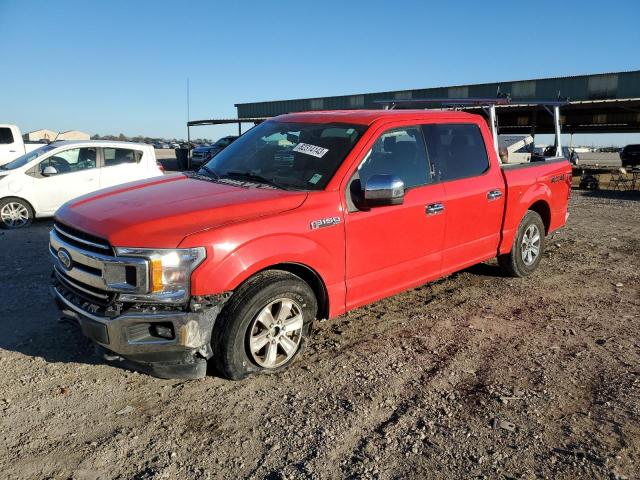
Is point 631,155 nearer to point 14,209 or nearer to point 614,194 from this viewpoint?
point 614,194

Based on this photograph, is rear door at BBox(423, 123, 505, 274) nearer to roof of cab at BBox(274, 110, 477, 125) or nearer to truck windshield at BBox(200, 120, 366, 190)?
roof of cab at BBox(274, 110, 477, 125)

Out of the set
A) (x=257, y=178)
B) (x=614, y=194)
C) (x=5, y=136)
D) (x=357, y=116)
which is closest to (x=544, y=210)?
(x=357, y=116)

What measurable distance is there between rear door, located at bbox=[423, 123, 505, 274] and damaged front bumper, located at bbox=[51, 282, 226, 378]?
2.52m

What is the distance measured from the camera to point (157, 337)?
317 centimetres

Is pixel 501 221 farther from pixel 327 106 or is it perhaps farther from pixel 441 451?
pixel 327 106

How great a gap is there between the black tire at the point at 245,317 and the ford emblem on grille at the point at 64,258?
1137mm

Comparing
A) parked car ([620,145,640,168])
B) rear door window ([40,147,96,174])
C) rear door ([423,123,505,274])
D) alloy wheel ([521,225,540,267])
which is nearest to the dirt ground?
rear door ([423,123,505,274])

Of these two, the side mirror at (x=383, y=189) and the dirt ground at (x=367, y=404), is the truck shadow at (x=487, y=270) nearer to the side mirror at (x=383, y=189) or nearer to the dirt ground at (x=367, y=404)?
the dirt ground at (x=367, y=404)

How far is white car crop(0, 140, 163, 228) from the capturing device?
9273mm

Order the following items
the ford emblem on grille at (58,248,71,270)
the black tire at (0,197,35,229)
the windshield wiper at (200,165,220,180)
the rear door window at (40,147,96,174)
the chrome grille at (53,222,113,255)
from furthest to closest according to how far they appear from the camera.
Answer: the rear door window at (40,147,96,174) < the black tire at (0,197,35,229) < the windshield wiper at (200,165,220,180) < the ford emblem on grille at (58,248,71,270) < the chrome grille at (53,222,113,255)

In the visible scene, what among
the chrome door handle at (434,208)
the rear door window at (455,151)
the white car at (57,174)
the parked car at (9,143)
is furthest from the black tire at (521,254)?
the parked car at (9,143)

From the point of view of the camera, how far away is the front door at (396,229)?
4.02 metres

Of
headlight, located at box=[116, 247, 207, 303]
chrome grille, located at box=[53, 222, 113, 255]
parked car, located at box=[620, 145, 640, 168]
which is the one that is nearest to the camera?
headlight, located at box=[116, 247, 207, 303]

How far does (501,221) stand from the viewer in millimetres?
5578
